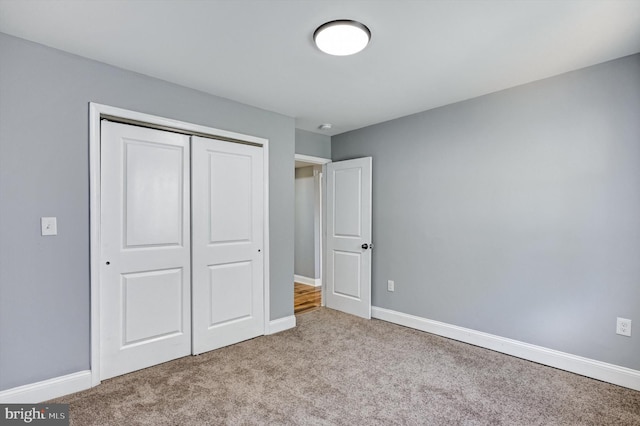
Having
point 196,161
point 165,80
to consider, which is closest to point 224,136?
point 196,161

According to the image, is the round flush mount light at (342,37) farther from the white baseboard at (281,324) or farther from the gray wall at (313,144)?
the white baseboard at (281,324)

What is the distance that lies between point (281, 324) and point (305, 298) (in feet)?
4.82

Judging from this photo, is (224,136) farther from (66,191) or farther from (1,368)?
(1,368)

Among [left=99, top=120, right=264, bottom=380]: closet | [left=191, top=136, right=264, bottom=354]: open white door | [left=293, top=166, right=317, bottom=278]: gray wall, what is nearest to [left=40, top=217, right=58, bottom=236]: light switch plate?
[left=99, top=120, right=264, bottom=380]: closet

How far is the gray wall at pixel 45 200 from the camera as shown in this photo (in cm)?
207

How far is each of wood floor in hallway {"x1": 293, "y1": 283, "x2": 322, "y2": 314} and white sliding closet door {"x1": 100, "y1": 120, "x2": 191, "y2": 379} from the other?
1.84m

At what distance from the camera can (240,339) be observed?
A: 10.6 feet

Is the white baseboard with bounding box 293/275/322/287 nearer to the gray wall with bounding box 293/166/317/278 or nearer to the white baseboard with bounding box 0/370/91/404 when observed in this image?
the gray wall with bounding box 293/166/317/278

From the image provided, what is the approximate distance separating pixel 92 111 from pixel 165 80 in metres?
0.65

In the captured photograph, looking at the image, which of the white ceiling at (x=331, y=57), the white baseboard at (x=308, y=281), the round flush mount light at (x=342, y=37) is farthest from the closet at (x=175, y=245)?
the white baseboard at (x=308, y=281)

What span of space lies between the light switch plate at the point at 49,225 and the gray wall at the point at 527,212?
3.21m

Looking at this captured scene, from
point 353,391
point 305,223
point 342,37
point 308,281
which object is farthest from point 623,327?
point 305,223

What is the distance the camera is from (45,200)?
2211mm

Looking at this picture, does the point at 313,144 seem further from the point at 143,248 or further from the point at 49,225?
the point at 49,225
